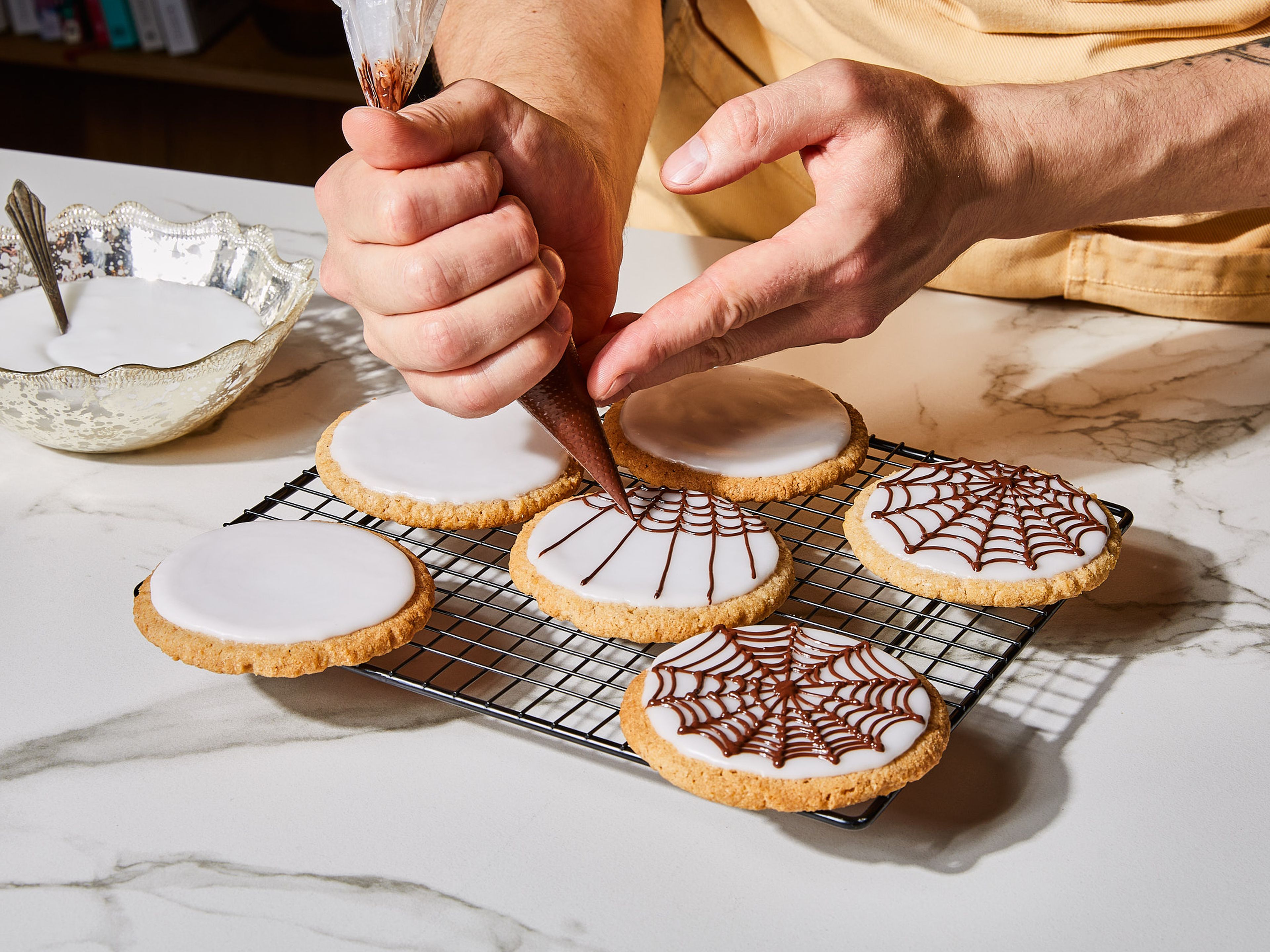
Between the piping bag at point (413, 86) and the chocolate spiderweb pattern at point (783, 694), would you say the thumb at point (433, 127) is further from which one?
the chocolate spiderweb pattern at point (783, 694)

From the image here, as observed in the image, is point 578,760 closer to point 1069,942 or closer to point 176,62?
point 1069,942

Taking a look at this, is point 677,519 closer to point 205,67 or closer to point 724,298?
point 724,298

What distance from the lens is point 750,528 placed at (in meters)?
1.25

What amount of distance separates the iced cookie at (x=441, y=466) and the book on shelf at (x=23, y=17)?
134 inches

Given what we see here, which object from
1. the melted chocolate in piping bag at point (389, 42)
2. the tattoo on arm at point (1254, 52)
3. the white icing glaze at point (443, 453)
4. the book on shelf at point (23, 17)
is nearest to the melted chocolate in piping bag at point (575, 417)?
the white icing glaze at point (443, 453)

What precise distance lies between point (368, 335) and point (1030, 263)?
1065 mm

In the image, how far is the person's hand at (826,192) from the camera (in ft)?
3.75

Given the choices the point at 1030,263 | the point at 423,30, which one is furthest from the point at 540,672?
the point at 1030,263

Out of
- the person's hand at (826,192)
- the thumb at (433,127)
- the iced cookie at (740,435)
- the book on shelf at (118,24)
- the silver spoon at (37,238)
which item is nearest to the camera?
the thumb at (433,127)

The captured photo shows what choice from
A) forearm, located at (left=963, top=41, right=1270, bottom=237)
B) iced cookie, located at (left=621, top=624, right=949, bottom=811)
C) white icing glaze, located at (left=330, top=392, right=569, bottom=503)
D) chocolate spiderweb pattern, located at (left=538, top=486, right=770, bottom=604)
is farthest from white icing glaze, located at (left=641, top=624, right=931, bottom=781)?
forearm, located at (left=963, top=41, right=1270, bottom=237)

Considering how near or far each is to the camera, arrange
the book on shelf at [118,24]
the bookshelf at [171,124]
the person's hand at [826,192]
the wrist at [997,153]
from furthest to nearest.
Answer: the bookshelf at [171,124], the book on shelf at [118,24], the wrist at [997,153], the person's hand at [826,192]

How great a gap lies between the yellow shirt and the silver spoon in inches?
41.4

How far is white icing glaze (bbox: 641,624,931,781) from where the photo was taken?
0.96 m

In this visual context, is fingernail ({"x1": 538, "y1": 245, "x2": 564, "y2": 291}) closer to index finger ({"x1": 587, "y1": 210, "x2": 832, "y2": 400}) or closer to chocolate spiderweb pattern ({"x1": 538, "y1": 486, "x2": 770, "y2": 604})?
index finger ({"x1": 587, "y1": 210, "x2": 832, "y2": 400})
